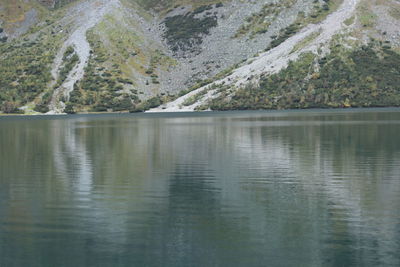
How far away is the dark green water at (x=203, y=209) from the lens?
121 feet

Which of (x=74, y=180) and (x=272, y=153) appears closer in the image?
(x=74, y=180)

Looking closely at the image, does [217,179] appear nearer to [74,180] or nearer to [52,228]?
[74,180]

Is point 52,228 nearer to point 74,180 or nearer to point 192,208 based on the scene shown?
point 192,208

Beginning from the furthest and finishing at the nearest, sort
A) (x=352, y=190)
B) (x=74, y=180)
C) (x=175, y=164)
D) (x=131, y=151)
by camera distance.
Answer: (x=131, y=151) < (x=175, y=164) < (x=74, y=180) < (x=352, y=190)

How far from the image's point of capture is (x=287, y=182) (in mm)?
64938

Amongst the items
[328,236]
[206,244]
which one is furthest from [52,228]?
[328,236]

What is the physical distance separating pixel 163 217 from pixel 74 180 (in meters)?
24.7

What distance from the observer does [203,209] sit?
50656mm

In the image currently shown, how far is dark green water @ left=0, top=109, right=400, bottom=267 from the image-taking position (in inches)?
1451

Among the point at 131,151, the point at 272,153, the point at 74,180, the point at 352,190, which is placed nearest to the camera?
the point at 352,190

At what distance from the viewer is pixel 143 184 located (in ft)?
214

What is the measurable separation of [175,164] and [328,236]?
1814 inches

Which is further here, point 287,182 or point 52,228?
point 287,182

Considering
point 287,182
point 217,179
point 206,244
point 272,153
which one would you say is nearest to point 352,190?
point 287,182
